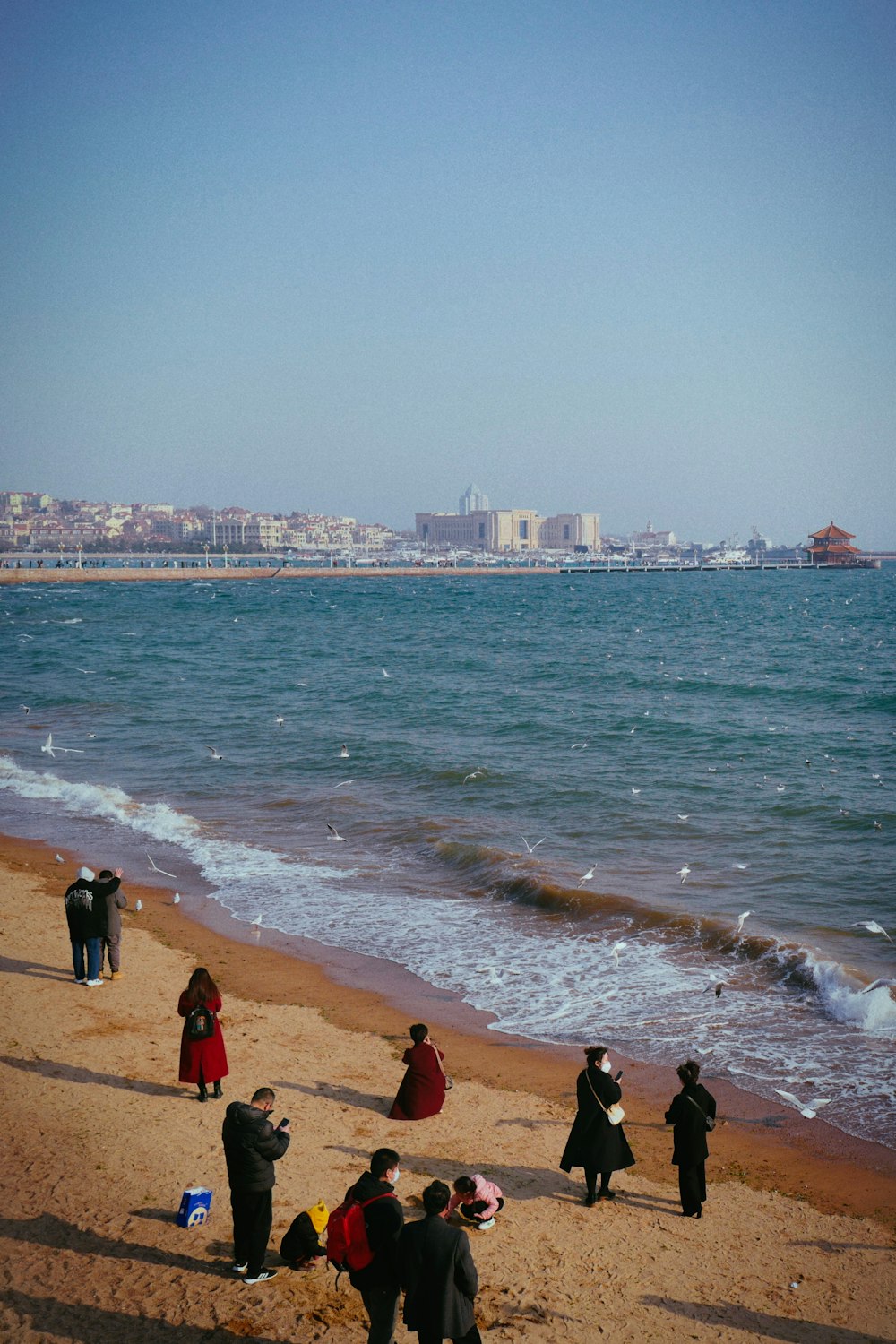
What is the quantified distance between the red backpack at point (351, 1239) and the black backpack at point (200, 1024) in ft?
9.32

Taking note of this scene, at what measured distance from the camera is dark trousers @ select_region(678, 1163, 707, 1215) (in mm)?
6488

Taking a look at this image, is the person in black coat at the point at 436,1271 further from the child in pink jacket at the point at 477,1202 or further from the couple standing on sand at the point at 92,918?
the couple standing on sand at the point at 92,918

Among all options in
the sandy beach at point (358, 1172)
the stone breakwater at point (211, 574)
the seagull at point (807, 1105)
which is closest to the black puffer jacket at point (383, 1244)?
the sandy beach at point (358, 1172)

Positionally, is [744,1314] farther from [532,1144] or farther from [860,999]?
[860,999]

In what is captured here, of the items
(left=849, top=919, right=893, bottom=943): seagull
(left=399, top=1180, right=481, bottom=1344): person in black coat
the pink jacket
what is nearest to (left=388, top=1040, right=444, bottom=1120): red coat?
the pink jacket

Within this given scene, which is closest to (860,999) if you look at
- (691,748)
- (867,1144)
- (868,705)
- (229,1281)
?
(867,1144)

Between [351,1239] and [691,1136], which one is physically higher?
[351,1239]

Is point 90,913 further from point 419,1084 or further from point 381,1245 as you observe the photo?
point 381,1245

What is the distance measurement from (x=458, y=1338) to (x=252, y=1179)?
137 centimetres

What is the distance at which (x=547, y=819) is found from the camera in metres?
18.0

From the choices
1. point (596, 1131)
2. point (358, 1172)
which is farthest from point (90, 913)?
point (596, 1131)

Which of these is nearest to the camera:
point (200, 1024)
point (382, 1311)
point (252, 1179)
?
point (382, 1311)

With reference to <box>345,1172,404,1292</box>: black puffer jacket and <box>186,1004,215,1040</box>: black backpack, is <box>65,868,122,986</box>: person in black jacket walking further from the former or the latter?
<box>345,1172,404,1292</box>: black puffer jacket

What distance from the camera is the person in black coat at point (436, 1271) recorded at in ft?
14.8
